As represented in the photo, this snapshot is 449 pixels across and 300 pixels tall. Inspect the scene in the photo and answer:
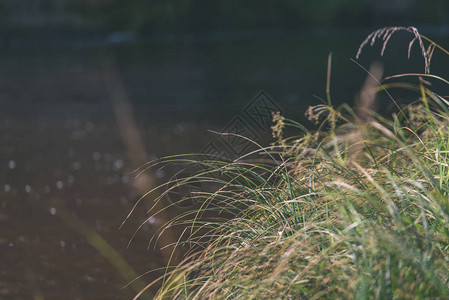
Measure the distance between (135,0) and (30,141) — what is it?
676 inches

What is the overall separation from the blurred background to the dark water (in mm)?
17

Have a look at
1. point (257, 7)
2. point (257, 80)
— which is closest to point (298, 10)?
point (257, 7)

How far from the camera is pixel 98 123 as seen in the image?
27.4 feet

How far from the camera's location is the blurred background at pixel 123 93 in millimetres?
4148

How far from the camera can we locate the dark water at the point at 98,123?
3.97 meters

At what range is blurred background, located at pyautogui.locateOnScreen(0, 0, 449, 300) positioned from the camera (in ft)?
13.6

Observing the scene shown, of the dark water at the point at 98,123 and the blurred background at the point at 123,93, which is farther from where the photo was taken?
the blurred background at the point at 123,93

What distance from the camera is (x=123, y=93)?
36.5ft

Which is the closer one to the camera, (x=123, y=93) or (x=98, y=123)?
(x=98, y=123)

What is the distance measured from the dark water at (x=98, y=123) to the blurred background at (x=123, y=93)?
0.02 metres

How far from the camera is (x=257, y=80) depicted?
1210cm

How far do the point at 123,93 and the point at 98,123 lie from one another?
2855 mm

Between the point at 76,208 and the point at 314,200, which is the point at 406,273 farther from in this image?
the point at 76,208

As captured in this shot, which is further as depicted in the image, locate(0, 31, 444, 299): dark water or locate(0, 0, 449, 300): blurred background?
locate(0, 0, 449, 300): blurred background
